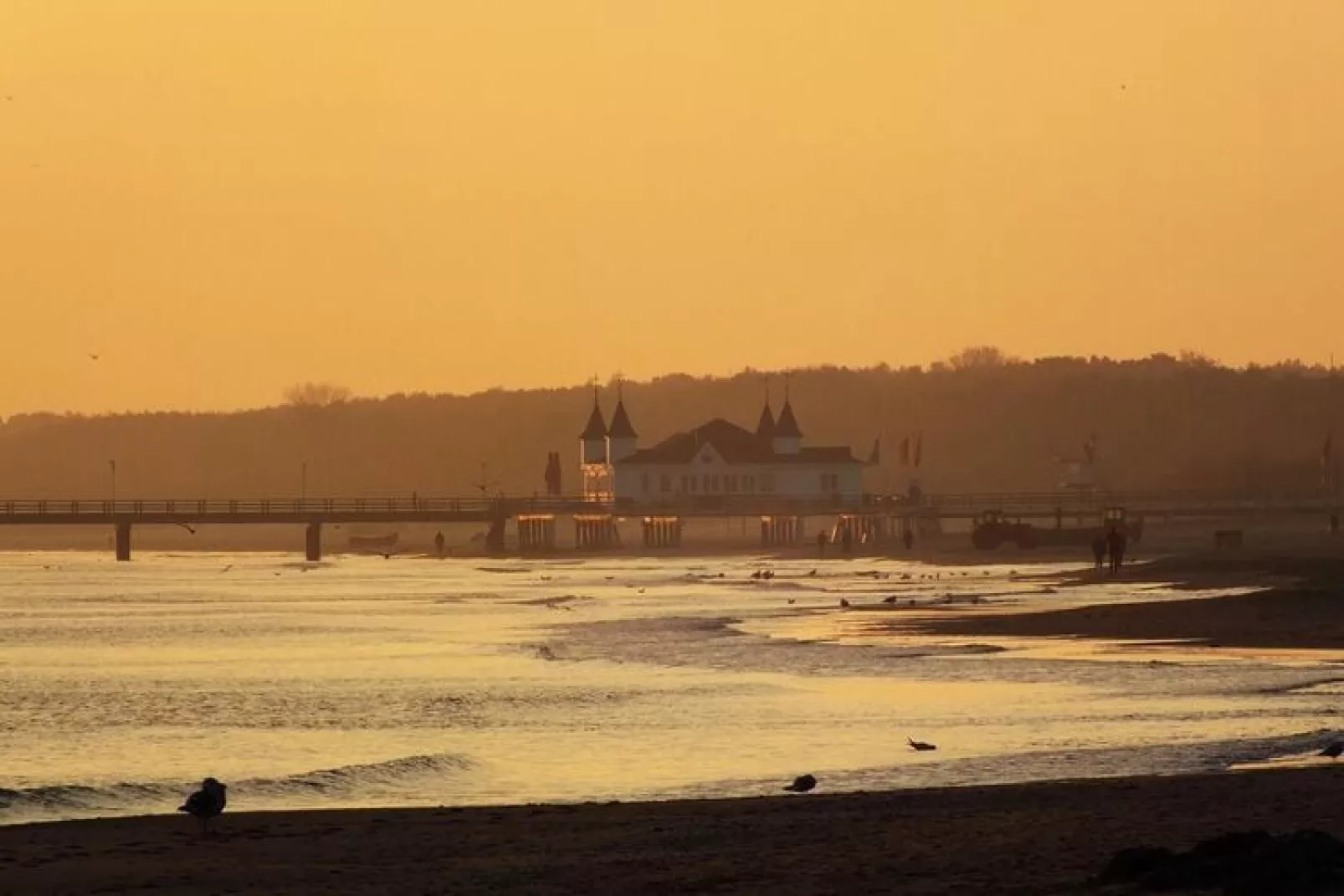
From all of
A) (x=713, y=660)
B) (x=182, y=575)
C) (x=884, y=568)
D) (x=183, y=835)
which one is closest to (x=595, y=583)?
(x=884, y=568)

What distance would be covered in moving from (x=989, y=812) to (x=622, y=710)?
56.5 feet

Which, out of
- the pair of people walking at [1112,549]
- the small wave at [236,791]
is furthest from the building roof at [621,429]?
the small wave at [236,791]

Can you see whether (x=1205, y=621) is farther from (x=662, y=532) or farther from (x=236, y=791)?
(x=662, y=532)

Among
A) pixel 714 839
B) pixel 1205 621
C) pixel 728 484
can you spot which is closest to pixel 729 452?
pixel 728 484

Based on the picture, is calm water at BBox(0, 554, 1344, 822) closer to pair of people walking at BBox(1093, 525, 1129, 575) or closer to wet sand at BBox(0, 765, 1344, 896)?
wet sand at BBox(0, 765, 1344, 896)

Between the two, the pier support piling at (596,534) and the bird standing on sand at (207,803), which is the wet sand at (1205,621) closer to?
the bird standing on sand at (207,803)

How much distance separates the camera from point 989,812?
70.2ft

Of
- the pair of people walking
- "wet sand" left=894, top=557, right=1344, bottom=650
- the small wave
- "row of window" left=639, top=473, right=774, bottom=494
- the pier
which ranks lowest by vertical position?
the small wave

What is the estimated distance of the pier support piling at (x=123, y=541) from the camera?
16312 centimetres

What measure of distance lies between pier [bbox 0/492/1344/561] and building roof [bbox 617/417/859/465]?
374cm

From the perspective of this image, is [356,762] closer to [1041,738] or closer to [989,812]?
[1041,738]

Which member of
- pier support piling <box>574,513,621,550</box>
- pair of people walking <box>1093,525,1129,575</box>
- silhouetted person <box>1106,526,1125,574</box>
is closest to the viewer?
silhouetted person <box>1106,526,1125,574</box>

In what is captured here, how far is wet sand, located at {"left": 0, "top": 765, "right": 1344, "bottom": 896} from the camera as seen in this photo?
17.7 metres

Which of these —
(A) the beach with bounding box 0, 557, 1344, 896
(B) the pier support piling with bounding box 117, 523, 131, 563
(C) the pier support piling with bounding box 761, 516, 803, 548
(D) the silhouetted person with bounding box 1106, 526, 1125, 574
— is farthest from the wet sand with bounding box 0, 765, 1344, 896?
(C) the pier support piling with bounding box 761, 516, 803, 548
